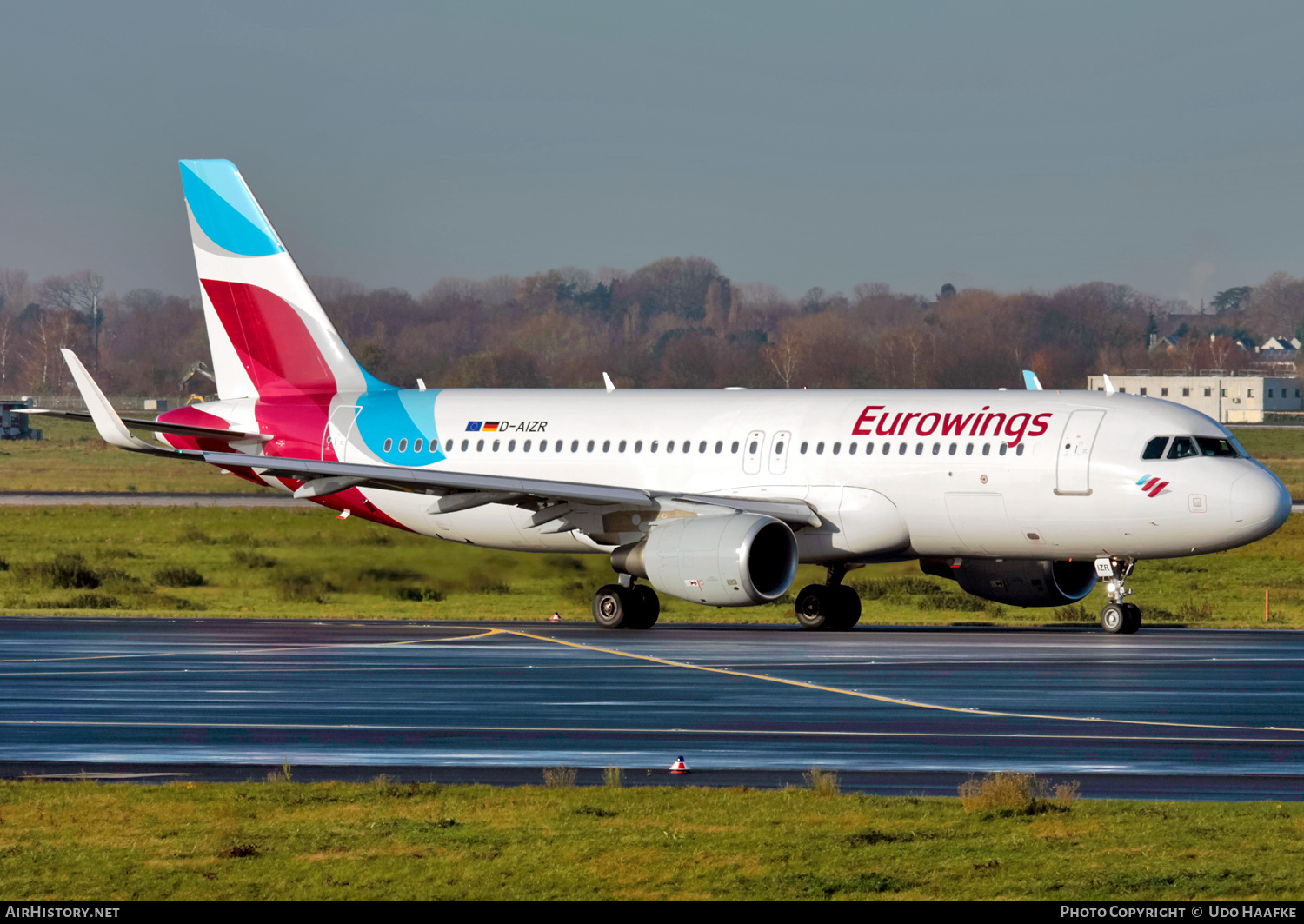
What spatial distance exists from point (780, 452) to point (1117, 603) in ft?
21.5

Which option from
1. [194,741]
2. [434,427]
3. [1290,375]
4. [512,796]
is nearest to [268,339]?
[434,427]

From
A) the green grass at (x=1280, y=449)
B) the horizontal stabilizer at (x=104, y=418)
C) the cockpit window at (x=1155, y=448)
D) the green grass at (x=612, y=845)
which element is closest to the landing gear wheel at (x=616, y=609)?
the horizontal stabilizer at (x=104, y=418)

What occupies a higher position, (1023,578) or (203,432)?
(203,432)

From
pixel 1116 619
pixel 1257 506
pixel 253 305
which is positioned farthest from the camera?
pixel 253 305

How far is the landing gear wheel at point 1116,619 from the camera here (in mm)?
34188

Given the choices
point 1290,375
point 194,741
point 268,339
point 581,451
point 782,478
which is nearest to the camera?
point 194,741

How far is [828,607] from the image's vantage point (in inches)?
1436

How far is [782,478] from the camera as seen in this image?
3609 cm

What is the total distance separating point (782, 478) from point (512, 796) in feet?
68.1

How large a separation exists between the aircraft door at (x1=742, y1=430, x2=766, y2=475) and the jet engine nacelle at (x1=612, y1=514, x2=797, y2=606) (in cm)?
224

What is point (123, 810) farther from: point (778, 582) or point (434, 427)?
point (434, 427)

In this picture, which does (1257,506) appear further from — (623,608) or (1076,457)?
(623,608)

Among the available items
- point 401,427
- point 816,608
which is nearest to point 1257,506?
point 816,608

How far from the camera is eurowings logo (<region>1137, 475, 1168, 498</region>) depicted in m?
32.9
